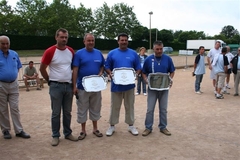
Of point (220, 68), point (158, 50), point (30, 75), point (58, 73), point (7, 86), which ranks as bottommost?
point (30, 75)

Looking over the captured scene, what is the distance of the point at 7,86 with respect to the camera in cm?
416

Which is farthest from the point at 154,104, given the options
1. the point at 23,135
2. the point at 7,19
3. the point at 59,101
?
the point at 7,19

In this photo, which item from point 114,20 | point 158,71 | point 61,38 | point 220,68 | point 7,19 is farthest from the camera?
point 114,20

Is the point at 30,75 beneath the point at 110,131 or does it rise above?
above

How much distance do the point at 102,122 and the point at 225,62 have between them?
192 inches

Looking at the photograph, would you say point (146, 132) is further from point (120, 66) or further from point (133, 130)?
point (120, 66)

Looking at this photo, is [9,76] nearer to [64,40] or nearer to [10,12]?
[64,40]

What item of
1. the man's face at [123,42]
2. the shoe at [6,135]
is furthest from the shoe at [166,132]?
the shoe at [6,135]

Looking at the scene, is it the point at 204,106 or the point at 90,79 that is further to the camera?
the point at 204,106

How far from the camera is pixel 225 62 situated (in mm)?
7746

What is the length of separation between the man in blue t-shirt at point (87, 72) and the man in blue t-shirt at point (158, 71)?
901mm

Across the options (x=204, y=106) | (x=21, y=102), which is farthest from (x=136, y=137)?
(x=21, y=102)

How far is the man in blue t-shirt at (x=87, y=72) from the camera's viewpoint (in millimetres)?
4074

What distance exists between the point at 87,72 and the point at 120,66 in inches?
24.3
